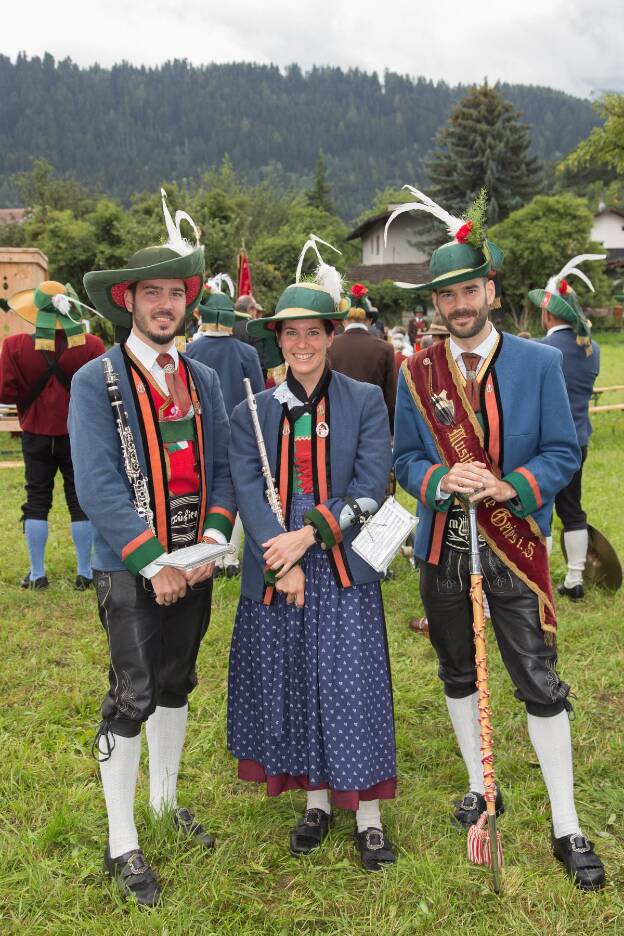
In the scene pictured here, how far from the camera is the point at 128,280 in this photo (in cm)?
295

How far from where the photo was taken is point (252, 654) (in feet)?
11.0

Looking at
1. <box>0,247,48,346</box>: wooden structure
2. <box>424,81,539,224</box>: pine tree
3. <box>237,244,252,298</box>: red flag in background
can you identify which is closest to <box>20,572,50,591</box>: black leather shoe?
<box>237,244,252,298</box>: red flag in background

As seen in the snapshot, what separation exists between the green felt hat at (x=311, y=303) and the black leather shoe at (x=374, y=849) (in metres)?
2.09

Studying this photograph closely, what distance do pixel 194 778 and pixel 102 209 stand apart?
23137 millimetres

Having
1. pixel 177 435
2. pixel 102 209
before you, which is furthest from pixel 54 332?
pixel 102 209

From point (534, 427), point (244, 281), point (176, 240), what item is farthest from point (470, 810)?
point (244, 281)

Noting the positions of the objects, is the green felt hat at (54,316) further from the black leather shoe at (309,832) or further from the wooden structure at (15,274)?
the wooden structure at (15,274)

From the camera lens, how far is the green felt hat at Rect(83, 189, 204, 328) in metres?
2.92

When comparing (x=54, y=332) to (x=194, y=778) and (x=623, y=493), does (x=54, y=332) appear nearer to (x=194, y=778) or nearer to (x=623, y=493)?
(x=194, y=778)

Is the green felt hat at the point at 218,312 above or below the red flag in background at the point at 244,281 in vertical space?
below

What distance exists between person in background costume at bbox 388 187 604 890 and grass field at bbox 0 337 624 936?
390 millimetres

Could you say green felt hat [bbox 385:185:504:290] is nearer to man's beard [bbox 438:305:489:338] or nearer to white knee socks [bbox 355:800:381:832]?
man's beard [bbox 438:305:489:338]

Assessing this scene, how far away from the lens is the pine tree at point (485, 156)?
44.4 metres

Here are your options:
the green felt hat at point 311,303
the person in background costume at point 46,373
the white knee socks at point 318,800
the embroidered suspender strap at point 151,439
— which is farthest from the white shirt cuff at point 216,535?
the person in background costume at point 46,373
